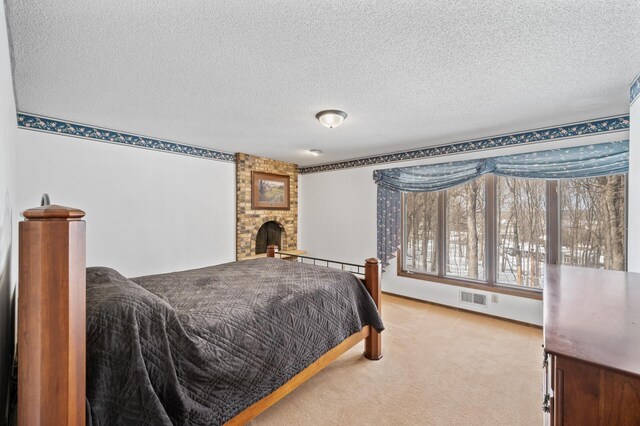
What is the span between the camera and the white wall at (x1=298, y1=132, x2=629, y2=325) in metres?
3.57

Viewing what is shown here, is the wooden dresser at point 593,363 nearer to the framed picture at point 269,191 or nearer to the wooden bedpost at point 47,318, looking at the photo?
the wooden bedpost at point 47,318

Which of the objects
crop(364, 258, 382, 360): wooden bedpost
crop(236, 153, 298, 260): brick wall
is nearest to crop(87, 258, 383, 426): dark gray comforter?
crop(364, 258, 382, 360): wooden bedpost

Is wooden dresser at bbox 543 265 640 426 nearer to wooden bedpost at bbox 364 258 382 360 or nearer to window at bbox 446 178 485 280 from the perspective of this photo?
wooden bedpost at bbox 364 258 382 360

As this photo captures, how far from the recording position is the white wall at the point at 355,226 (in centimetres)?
357

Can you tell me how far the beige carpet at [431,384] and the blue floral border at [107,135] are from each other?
11.1 feet

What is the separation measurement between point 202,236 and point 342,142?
249 centimetres

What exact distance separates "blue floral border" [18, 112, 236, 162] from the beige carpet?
11.1ft

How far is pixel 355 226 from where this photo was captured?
5047mm

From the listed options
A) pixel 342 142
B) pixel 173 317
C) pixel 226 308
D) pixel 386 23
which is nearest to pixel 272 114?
pixel 342 142

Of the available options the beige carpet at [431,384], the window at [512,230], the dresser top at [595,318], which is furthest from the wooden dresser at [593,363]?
the window at [512,230]

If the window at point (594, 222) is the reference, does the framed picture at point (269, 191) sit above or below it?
above

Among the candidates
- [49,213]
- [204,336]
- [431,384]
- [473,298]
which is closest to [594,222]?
[473,298]

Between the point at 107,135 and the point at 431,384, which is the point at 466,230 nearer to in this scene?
the point at 431,384

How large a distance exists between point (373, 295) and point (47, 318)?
234 centimetres
